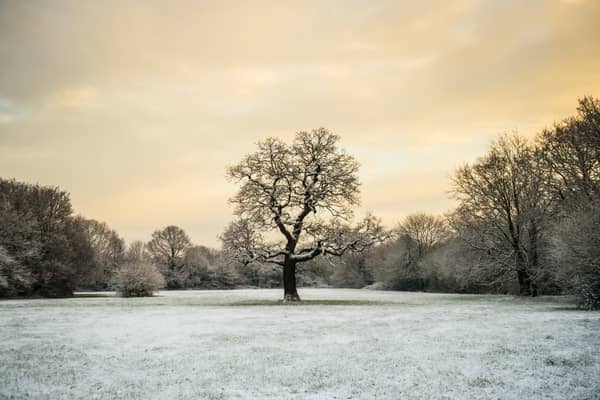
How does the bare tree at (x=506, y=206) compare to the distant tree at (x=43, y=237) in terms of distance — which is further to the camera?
the distant tree at (x=43, y=237)

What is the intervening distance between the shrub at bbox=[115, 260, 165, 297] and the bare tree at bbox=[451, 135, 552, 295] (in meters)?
35.1

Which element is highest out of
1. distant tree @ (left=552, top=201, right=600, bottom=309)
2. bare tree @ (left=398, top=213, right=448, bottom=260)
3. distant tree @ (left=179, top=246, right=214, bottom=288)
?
bare tree @ (left=398, top=213, right=448, bottom=260)

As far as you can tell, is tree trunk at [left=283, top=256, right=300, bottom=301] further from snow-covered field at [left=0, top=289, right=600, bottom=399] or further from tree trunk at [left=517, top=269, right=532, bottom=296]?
tree trunk at [left=517, top=269, right=532, bottom=296]

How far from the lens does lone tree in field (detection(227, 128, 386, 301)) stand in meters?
33.3

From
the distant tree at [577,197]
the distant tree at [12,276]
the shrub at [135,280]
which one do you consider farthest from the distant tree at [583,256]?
the distant tree at [12,276]

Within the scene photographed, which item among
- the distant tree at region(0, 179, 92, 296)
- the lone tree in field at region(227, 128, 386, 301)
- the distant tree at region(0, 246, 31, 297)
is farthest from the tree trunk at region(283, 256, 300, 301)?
the distant tree at region(0, 179, 92, 296)

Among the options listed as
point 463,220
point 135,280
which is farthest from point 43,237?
point 463,220

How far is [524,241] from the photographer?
123 feet

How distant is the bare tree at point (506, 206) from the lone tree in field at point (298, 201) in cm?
1204

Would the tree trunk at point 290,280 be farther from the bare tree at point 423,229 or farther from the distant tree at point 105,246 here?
the distant tree at point 105,246

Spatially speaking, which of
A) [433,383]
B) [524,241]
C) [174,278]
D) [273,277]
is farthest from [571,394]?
[273,277]

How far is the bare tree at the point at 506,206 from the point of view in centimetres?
3641

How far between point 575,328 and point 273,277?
96.7 m

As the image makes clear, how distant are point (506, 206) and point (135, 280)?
133 ft
